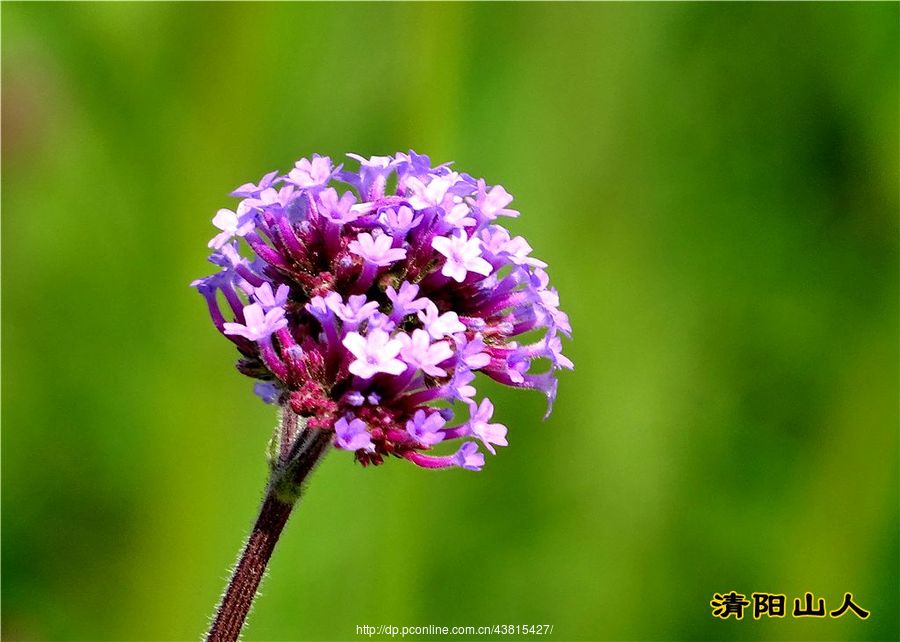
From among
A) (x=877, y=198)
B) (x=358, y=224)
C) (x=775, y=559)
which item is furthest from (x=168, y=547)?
(x=877, y=198)

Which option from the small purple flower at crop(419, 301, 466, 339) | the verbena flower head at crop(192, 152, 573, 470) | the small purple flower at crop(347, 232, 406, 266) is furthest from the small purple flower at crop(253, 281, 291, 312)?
the small purple flower at crop(419, 301, 466, 339)

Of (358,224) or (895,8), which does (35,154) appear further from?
(895,8)

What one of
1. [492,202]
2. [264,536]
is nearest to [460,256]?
[492,202]

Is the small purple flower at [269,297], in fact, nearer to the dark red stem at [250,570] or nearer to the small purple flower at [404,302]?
the small purple flower at [404,302]

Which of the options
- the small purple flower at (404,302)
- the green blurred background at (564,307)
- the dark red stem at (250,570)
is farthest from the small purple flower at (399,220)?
the green blurred background at (564,307)

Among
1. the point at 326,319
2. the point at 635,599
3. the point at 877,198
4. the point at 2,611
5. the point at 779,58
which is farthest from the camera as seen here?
the point at 779,58

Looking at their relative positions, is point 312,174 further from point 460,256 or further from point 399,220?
point 460,256
